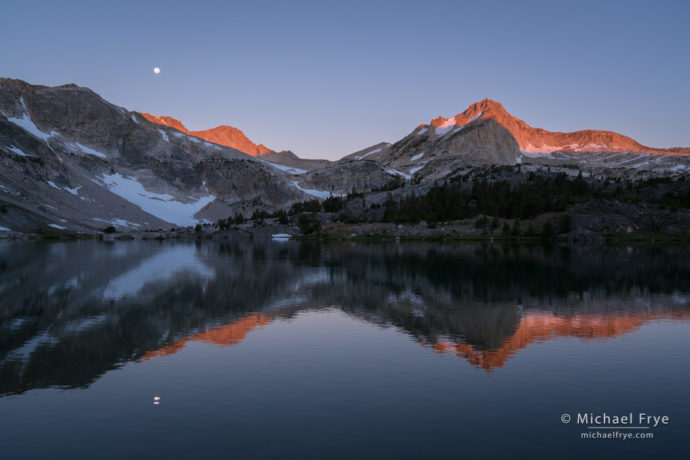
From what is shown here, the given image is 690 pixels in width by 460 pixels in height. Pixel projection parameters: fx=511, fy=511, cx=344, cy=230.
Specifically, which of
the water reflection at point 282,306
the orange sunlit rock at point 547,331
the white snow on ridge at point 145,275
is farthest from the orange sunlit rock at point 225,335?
the white snow on ridge at point 145,275

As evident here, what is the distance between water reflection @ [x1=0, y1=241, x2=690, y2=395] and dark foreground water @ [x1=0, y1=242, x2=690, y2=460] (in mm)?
255

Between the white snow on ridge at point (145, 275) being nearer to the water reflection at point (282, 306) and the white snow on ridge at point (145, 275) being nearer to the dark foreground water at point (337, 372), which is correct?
the water reflection at point (282, 306)

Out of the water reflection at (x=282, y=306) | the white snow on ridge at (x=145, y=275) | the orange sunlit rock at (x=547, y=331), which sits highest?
the white snow on ridge at (x=145, y=275)

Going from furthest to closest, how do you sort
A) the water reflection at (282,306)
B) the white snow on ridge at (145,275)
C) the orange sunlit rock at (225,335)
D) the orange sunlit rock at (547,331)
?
1. the white snow on ridge at (145,275)
2. the orange sunlit rock at (225,335)
3. the water reflection at (282,306)
4. the orange sunlit rock at (547,331)

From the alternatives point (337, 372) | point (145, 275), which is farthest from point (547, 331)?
point (145, 275)

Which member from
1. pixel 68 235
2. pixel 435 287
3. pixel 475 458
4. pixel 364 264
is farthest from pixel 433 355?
pixel 68 235

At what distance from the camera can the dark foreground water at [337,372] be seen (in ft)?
53.3

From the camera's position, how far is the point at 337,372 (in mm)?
24016

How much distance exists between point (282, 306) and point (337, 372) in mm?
19797

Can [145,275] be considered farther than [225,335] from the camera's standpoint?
Yes

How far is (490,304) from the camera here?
142 feet

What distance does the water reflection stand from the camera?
1095 inches

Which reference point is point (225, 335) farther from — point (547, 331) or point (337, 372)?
point (547, 331)

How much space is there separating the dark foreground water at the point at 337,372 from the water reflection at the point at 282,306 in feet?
0.84
